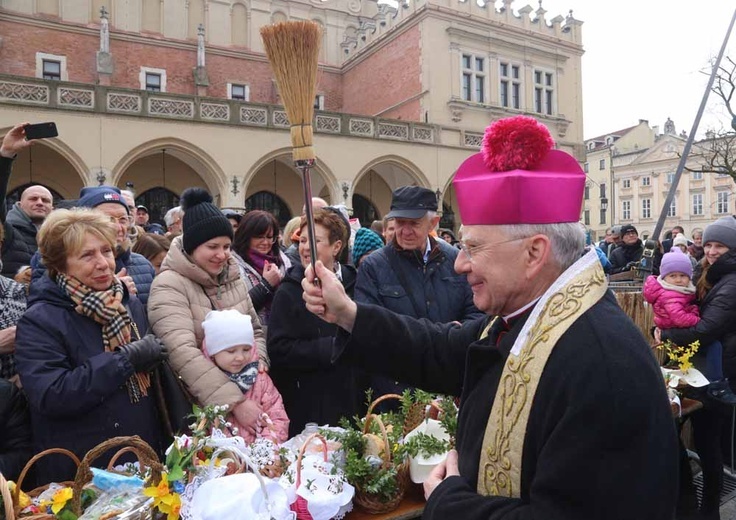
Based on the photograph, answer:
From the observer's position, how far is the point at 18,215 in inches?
181

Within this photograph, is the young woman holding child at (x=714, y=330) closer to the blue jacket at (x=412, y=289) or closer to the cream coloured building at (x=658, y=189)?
the blue jacket at (x=412, y=289)

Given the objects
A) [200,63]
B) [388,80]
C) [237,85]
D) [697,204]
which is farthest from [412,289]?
[697,204]

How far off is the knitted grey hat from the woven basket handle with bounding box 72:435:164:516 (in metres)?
4.27

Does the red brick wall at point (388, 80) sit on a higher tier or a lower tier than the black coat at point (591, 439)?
higher

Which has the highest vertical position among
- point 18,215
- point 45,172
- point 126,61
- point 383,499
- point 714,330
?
point 126,61

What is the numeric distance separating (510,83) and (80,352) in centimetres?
2557

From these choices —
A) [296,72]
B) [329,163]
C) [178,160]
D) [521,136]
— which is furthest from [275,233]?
[178,160]

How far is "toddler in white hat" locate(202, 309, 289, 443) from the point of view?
2.95 m

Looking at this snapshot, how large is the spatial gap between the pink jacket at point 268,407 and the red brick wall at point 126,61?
19.5m

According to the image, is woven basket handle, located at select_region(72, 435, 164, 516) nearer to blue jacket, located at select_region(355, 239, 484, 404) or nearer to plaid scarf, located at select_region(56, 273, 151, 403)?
plaid scarf, located at select_region(56, 273, 151, 403)

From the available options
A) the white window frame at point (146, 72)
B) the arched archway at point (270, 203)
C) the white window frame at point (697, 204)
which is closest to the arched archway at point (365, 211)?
the arched archway at point (270, 203)

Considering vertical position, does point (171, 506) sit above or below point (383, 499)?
above

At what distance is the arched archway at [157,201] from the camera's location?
20.0 meters

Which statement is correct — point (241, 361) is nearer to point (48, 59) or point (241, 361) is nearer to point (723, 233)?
point (723, 233)
